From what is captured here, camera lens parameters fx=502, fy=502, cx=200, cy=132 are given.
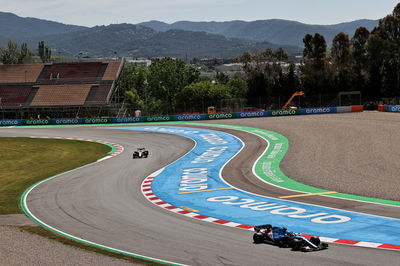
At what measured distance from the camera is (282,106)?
79375 mm

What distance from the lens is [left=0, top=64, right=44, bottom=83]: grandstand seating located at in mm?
96812

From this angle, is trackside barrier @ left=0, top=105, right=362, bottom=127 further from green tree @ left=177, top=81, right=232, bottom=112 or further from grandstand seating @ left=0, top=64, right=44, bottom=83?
green tree @ left=177, top=81, right=232, bottom=112

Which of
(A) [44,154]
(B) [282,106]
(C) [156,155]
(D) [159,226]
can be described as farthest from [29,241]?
(B) [282,106]

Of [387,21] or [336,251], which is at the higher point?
[387,21]

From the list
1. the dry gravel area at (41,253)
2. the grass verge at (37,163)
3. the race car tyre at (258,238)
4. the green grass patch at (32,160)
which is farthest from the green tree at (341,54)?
the dry gravel area at (41,253)

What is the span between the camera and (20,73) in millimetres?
Answer: 98938

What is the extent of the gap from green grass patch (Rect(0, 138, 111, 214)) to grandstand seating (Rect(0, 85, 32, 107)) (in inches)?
1231

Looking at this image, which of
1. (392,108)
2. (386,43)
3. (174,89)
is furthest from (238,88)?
(392,108)

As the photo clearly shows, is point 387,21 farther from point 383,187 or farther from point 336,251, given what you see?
point 336,251

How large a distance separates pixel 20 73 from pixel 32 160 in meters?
62.6

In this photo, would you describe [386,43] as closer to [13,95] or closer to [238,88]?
[238,88]

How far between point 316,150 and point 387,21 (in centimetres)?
6641

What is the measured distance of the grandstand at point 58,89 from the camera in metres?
85.7

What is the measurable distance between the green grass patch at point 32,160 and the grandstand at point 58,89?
26389 mm
